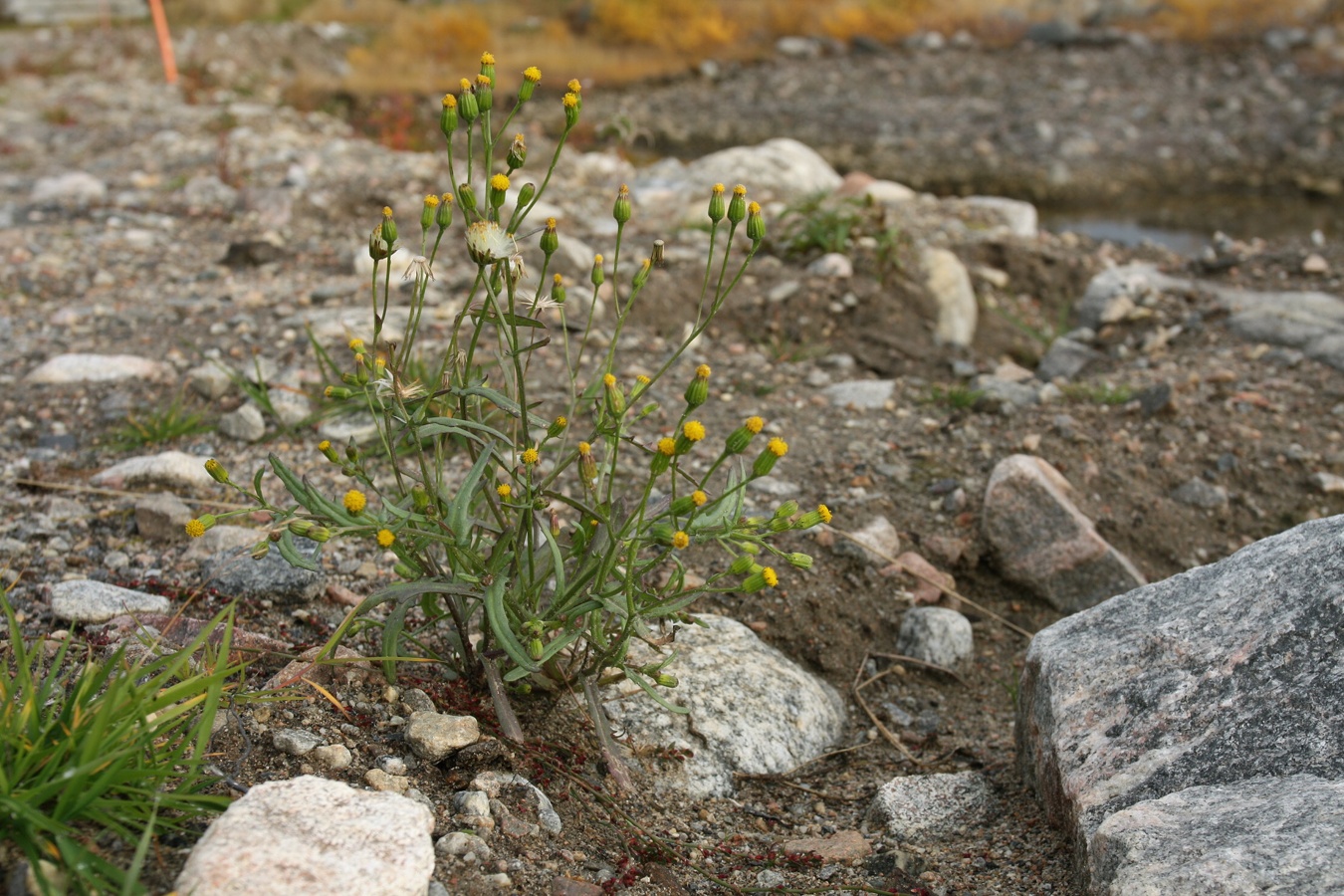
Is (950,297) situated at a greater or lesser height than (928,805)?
greater

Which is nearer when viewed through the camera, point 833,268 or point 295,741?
point 295,741

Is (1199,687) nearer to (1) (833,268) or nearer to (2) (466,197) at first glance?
(2) (466,197)

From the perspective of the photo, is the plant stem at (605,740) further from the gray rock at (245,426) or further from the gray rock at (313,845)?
the gray rock at (245,426)

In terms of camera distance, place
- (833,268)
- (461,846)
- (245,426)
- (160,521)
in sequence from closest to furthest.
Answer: (461,846)
(160,521)
(245,426)
(833,268)

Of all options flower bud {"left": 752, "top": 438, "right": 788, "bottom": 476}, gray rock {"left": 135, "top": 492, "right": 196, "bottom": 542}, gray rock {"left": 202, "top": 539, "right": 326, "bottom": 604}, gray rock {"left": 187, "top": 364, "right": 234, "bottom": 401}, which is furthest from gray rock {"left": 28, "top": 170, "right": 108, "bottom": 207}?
flower bud {"left": 752, "top": 438, "right": 788, "bottom": 476}

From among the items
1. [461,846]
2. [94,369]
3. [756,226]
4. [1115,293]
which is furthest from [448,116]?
[1115,293]

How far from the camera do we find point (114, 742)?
164cm

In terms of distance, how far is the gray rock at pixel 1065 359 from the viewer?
4.65 meters

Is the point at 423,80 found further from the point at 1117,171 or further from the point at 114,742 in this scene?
the point at 114,742

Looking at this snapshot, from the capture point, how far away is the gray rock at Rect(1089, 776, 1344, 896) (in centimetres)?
160

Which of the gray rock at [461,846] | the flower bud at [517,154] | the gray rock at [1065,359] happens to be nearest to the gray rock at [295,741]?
the gray rock at [461,846]

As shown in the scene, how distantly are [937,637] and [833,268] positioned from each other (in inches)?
93.7

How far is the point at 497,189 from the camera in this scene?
1.76 meters

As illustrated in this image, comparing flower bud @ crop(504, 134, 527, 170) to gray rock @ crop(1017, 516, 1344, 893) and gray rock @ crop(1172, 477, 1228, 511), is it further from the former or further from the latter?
gray rock @ crop(1172, 477, 1228, 511)
